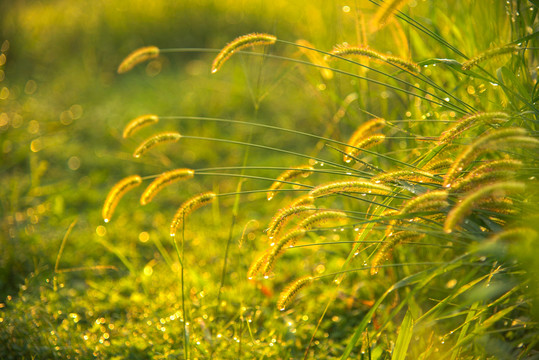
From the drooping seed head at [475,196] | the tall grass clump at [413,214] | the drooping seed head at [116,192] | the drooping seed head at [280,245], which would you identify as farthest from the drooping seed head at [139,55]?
the drooping seed head at [475,196]

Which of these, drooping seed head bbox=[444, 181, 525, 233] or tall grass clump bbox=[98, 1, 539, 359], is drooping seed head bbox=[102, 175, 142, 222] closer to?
tall grass clump bbox=[98, 1, 539, 359]

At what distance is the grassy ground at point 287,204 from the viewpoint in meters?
1.39

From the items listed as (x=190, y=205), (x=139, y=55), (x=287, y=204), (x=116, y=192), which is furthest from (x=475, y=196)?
(x=287, y=204)

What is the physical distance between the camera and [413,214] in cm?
135

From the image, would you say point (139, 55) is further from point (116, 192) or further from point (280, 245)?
point (280, 245)

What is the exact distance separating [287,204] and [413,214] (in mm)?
1687

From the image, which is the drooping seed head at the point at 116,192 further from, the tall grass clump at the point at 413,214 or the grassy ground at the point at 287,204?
the grassy ground at the point at 287,204

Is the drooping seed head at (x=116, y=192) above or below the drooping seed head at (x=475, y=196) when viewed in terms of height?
below

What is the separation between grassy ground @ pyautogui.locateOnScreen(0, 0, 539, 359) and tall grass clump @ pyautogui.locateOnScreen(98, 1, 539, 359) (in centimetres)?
1

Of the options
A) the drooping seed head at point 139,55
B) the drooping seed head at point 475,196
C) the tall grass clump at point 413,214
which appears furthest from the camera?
the drooping seed head at point 139,55

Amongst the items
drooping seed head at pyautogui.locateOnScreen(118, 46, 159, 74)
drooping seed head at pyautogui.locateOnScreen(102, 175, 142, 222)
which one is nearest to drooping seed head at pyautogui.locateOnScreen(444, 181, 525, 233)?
drooping seed head at pyautogui.locateOnScreen(102, 175, 142, 222)

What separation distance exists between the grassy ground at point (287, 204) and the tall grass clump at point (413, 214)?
0.01m

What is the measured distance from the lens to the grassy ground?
1388 millimetres

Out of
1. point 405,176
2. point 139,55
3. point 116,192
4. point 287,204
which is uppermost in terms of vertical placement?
point 139,55
